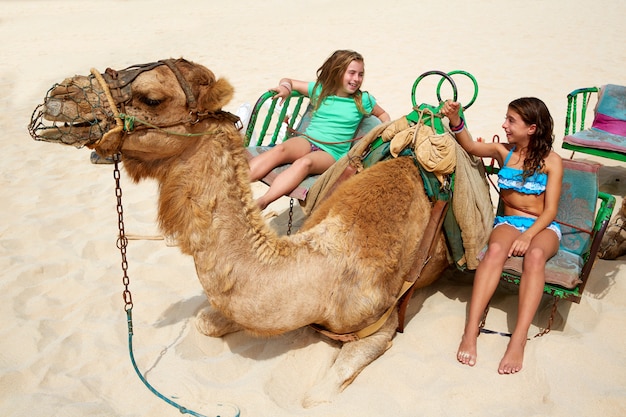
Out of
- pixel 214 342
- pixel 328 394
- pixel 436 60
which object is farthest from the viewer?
pixel 436 60

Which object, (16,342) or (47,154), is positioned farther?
(47,154)

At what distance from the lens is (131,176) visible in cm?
231

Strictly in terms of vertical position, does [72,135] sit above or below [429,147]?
above

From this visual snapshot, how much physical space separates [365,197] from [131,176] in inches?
48.8

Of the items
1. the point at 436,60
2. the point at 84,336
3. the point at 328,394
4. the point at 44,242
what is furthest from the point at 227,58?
the point at 328,394

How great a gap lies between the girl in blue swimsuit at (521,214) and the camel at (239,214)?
0.41 metres

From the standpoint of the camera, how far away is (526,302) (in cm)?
295

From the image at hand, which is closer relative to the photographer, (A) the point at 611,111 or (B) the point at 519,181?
(B) the point at 519,181

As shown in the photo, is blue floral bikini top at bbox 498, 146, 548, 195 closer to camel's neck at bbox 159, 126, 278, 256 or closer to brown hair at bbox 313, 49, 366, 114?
brown hair at bbox 313, 49, 366, 114

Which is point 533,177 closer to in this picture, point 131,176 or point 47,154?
point 131,176

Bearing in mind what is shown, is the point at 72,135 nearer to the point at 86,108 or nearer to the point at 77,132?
the point at 77,132

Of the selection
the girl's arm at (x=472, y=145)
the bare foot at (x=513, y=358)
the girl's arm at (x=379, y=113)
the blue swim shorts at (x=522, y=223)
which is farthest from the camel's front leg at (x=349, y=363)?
the girl's arm at (x=379, y=113)

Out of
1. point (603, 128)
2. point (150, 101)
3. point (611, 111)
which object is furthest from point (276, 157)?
point (611, 111)

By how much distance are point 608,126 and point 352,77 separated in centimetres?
366
